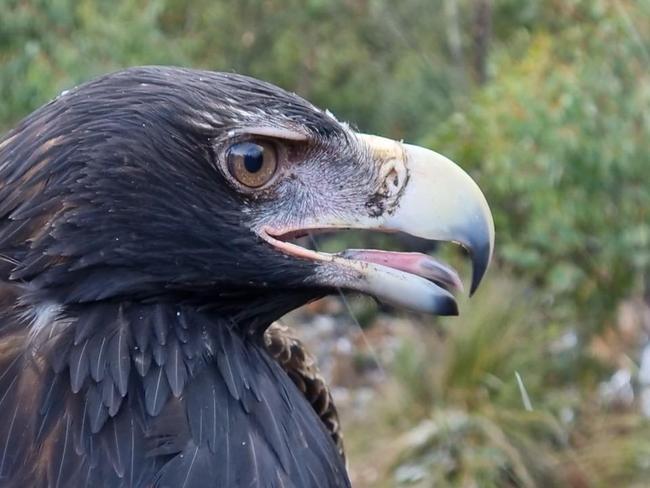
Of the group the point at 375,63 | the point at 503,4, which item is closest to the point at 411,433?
the point at 503,4

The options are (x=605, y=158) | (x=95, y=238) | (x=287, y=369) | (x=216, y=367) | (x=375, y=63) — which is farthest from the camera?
(x=375, y=63)

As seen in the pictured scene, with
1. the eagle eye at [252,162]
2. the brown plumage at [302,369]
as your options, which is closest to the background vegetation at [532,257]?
the brown plumage at [302,369]

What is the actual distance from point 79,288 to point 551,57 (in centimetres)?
479

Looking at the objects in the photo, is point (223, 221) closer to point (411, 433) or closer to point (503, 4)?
point (411, 433)

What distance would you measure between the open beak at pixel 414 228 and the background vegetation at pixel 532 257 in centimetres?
314

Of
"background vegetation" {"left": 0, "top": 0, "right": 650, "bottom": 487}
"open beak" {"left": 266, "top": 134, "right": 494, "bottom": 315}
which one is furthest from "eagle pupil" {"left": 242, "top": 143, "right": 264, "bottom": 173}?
"background vegetation" {"left": 0, "top": 0, "right": 650, "bottom": 487}

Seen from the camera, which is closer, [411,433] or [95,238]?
[95,238]

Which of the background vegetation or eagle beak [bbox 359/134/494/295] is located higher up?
eagle beak [bbox 359/134/494/295]

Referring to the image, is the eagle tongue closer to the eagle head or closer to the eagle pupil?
the eagle head

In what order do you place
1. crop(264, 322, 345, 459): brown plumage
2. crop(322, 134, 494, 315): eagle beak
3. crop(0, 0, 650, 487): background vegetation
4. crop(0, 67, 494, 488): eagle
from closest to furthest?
crop(0, 67, 494, 488): eagle → crop(322, 134, 494, 315): eagle beak → crop(264, 322, 345, 459): brown plumage → crop(0, 0, 650, 487): background vegetation

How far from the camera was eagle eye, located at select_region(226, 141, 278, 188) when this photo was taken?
266cm

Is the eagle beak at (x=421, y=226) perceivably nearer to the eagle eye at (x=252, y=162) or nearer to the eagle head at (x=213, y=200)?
the eagle head at (x=213, y=200)

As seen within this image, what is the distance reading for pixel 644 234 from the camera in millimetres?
6496

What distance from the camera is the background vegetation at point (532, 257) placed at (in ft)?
20.5
